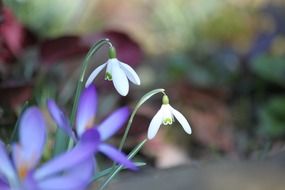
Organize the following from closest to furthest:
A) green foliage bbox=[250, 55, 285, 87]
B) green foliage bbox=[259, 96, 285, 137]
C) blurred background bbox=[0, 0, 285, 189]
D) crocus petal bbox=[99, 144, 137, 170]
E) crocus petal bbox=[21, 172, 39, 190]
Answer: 1. crocus petal bbox=[21, 172, 39, 190]
2. crocus petal bbox=[99, 144, 137, 170]
3. blurred background bbox=[0, 0, 285, 189]
4. green foliage bbox=[259, 96, 285, 137]
5. green foliage bbox=[250, 55, 285, 87]

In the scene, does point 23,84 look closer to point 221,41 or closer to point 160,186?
point 160,186

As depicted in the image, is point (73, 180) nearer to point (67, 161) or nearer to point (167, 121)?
point (67, 161)

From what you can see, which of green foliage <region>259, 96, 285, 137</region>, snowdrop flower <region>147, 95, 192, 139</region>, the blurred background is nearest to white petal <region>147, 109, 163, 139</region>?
snowdrop flower <region>147, 95, 192, 139</region>

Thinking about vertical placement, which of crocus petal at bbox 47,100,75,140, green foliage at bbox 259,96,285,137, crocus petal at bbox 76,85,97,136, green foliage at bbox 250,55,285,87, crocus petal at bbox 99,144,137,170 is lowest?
crocus petal at bbox 99,144,137,170

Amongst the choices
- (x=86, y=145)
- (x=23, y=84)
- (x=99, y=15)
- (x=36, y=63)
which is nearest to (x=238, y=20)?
(x=99, y=15)

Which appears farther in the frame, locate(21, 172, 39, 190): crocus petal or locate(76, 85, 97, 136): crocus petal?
locate(76, 85, 97, 136): crocus petal

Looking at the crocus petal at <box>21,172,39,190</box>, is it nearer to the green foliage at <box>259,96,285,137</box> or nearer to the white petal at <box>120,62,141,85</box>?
the white petal at <box>120,62,141,85</box>

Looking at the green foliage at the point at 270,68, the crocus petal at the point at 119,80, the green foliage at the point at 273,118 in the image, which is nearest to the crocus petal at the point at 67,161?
the crocus petal at the point at 119,80
